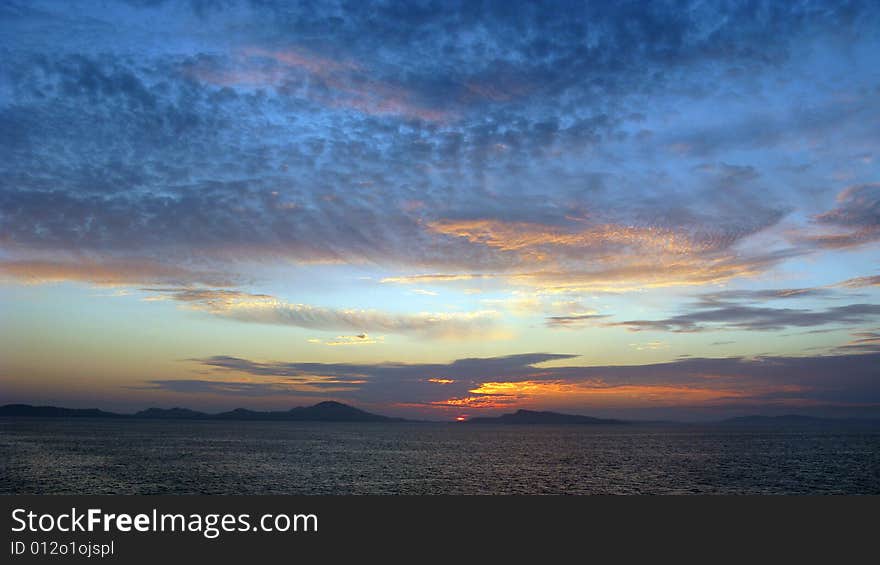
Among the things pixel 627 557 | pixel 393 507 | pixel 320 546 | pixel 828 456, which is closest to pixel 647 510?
pixel 627 557

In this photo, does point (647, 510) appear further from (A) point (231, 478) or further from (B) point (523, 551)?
(A) point (231, 478)

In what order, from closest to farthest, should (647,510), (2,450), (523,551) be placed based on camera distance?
(523,551)
(647,510)
(2,450)

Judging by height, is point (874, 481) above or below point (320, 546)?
below

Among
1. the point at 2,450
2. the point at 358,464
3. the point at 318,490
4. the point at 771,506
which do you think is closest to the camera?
the point at 771,506

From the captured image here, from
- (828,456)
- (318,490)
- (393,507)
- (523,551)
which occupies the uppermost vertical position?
(393,507)

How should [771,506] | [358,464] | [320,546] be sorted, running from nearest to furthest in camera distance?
[320,546] → [771,506] → [358,464]

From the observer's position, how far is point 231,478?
80.4 meters

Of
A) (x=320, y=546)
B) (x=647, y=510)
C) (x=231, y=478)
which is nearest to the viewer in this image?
(x=320, y=546)

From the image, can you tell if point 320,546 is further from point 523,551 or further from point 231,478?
point 231,478

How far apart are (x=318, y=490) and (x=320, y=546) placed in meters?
42.5

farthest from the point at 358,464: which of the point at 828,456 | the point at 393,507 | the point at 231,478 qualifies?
the point at 828,456

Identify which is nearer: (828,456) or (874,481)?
(874,481)

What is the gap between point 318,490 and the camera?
69875 millimetres

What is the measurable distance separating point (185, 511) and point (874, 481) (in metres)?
91.2
